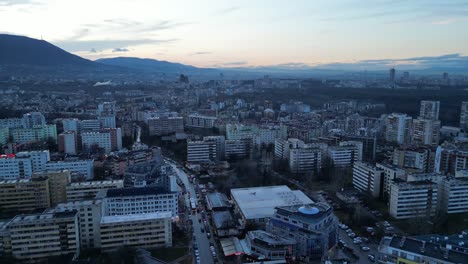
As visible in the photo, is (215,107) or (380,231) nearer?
(380,231)

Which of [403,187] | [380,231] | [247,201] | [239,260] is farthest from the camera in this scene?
[247,201]

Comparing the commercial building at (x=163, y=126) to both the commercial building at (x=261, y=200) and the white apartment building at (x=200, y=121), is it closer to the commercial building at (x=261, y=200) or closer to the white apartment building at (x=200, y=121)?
the white apartment building at (x=200, y=121)

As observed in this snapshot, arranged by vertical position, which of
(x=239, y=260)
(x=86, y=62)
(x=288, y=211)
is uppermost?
(x=86, y=62)

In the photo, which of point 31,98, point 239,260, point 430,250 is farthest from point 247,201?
point 31,98

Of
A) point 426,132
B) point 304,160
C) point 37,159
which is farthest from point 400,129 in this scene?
point 37,159

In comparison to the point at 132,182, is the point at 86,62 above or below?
above

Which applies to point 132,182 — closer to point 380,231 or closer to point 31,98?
point 380,231
